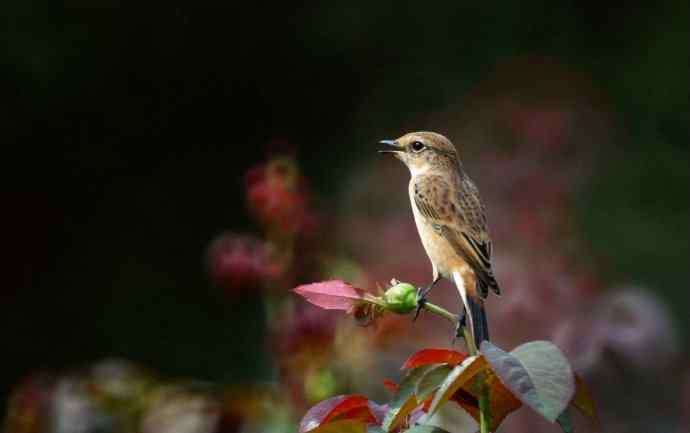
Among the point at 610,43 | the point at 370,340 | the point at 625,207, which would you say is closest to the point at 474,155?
the point at 370,340

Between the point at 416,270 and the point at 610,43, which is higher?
the point at 610,43

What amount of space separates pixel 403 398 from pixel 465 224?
584mm

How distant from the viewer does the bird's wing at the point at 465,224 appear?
146cm

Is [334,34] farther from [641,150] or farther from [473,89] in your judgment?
[641,150]

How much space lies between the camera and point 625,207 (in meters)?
5.17

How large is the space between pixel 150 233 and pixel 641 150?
7.45 ft

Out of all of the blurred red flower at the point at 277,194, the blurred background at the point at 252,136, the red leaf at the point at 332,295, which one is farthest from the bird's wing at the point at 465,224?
the blurred background at the point at 252,136

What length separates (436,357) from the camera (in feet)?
2.98

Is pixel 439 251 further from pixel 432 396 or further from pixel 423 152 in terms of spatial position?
pixel 432 396

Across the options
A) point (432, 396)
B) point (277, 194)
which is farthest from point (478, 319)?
point (277, 194)

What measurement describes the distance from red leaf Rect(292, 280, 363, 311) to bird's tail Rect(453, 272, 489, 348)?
32 cm

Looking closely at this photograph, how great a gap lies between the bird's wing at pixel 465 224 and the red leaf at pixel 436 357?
1.68 feet

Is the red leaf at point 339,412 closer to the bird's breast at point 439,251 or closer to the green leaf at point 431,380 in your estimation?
the green leaf at point 431,380

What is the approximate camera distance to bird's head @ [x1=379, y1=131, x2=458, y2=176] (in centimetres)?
159
